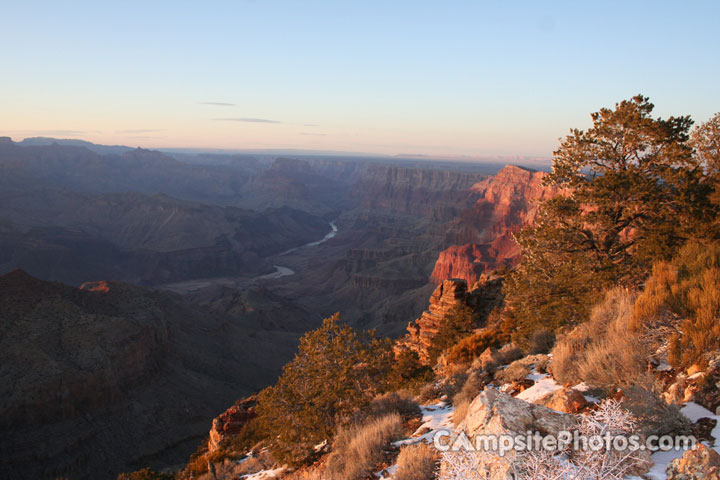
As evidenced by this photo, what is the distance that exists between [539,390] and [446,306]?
18346 millimetres

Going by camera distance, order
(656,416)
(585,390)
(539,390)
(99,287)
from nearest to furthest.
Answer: (656,416) < (585,390) < (539,390) < (99,287)

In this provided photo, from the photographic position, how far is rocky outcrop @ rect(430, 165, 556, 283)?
309 ft

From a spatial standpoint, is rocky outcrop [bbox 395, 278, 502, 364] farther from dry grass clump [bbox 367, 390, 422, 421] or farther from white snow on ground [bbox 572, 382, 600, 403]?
white snow on ground [bbox 572, 382, 600, 403]

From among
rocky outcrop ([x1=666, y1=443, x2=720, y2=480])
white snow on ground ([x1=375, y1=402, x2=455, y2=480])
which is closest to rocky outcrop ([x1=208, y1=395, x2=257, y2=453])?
white snow on ground ([x1=375, y1=402, x2=455, y2=480])

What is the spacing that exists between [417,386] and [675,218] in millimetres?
9900

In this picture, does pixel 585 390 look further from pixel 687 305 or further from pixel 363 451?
pixel 363 451

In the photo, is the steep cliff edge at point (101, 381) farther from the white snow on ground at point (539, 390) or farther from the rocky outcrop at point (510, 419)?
the rocky outcrop at point (510, 419)

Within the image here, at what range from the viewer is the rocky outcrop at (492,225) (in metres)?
94.2

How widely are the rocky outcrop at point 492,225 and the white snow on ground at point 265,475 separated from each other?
3119 inches

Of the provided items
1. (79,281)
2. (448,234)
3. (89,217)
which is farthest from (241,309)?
(89,217)

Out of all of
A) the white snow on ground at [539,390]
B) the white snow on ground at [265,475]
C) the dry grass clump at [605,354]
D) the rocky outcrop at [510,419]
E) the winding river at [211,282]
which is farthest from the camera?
the winding river at [211,282]

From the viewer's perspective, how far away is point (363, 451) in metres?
7.48

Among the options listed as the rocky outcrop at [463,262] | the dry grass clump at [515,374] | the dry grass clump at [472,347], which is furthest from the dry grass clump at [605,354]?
the rocky outcrop at [463,262]

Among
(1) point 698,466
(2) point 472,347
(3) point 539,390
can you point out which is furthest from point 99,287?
(1) point 698,466
